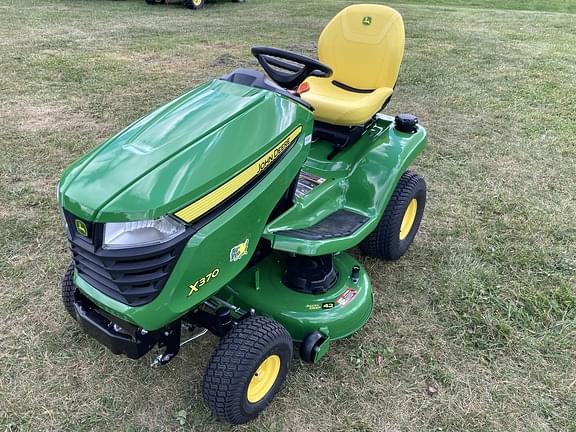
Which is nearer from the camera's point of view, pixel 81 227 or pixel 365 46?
pixel 81 227

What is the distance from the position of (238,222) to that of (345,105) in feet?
3.55

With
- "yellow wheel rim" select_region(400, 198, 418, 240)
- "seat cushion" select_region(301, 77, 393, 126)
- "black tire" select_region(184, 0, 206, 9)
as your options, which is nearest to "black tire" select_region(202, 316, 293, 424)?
"seat cushion" select_region(301, 77, 393, 126)

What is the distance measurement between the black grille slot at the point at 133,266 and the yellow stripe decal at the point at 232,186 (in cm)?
7

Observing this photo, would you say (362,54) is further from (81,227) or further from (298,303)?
(81,227)

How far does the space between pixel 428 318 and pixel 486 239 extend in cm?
91

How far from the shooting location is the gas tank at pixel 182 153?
1582 mm

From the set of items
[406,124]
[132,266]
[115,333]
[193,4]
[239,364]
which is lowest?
[193,4]

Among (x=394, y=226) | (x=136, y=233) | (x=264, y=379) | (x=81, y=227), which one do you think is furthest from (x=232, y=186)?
(x=394, y=226)

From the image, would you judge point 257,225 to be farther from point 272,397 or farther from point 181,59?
point 181,59

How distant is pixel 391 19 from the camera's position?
291 centimetres

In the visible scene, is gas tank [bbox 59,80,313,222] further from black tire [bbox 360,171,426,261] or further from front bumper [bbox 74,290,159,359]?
black tire [bbox 360,171,426,261]

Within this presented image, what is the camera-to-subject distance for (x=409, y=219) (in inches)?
122

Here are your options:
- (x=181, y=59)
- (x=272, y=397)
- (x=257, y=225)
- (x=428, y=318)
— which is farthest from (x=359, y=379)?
(x=181, y=59)

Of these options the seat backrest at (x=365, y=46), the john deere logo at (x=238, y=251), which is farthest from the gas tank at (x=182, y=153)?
the seat backrest at (x=365, y=46)
